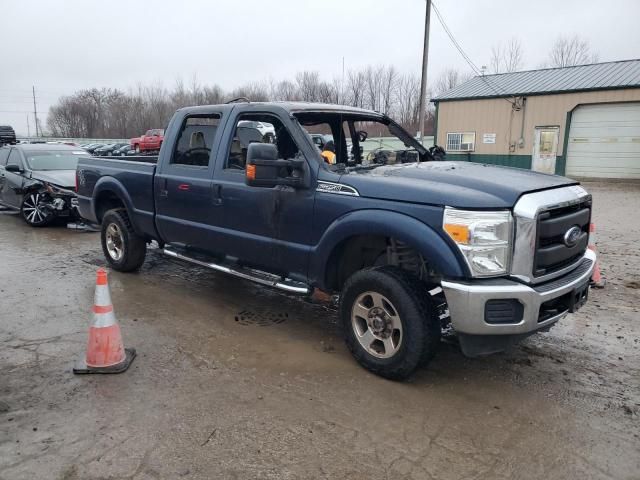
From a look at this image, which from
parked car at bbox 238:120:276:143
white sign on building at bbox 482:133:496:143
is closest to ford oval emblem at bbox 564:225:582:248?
parked car at bbox 238:120:276:143

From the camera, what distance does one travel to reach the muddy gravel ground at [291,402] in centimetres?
279

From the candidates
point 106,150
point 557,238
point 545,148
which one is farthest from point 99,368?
point 106,150

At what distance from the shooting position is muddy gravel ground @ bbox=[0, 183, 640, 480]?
279 centimetres

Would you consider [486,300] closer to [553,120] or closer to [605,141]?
[605,141]

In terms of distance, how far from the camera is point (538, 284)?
3.38 m

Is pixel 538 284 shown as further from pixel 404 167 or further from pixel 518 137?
pixel 518 137

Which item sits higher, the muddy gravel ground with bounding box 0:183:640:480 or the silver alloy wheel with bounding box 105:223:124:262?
the silver alloy wheel with bounding box 105:223:124:262

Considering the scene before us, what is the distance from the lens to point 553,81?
74.3 feet

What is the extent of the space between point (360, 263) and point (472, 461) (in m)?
1.86

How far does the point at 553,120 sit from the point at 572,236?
825 inches

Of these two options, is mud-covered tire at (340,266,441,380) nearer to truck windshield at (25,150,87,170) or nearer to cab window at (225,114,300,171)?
cab window at (225,114,300,171)

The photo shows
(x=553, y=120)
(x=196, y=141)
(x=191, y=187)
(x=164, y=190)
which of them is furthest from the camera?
(x=553, y=120)

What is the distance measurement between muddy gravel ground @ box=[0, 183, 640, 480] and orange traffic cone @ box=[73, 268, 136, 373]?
0.10 meters

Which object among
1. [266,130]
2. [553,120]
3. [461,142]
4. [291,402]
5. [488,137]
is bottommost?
[291,402]
